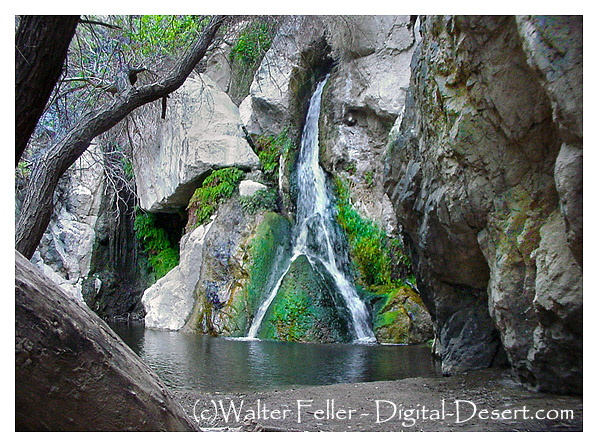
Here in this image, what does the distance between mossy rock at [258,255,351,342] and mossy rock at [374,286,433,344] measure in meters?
0.54

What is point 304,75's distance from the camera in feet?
34.3

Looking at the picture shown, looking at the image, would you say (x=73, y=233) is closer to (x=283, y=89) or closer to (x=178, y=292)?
(x=178, y=292)

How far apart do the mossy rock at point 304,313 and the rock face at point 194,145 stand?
11.5 feet

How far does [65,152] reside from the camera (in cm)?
354

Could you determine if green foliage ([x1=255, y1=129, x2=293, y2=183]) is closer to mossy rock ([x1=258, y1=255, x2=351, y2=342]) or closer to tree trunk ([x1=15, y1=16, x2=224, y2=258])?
mossy rock ([x1=258, y1=255, x2=351, y2=342])

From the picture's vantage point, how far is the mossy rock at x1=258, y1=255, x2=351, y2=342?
7543 mm

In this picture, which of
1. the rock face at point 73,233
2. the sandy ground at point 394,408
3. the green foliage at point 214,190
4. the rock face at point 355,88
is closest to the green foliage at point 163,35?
the rock face at point 355,88

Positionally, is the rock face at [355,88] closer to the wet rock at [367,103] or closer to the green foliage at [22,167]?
the wet rock at [367,103]

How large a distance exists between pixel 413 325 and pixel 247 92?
7061mm

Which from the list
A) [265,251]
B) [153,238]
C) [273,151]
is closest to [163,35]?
[265,251]

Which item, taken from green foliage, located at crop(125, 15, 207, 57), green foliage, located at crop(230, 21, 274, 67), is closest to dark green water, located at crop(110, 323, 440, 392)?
green foliage, located at crop(125, 15, 207, 57)

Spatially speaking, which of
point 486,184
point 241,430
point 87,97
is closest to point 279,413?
point 241,430

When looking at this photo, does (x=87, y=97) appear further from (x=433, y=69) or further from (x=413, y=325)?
(x=413, y=325)
